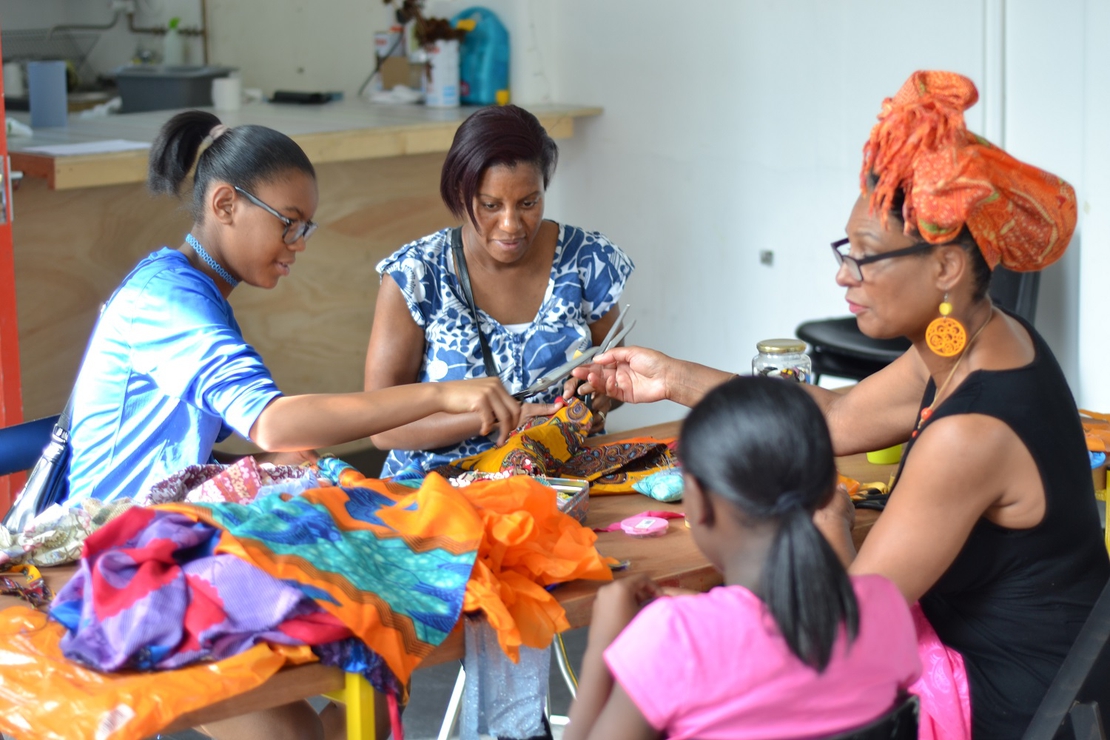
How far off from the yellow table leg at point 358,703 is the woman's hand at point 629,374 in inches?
46.2

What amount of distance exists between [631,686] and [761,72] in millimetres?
4053

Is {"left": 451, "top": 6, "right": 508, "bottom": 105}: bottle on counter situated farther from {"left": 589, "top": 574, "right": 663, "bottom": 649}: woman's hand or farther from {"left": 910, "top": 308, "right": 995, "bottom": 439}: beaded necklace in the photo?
{"left": 589, "top": 574, "right": 663, "bottom": 649}: woman's hand

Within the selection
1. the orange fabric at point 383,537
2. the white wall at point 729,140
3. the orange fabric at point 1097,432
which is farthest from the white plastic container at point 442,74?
the orange fabric at point 383,537

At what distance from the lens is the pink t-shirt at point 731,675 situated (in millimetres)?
1467

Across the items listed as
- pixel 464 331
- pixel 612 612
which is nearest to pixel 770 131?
pixel 464 331

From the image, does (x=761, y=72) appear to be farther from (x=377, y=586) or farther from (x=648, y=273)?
(x=377, y=586)

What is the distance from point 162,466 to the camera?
2523 millimetres

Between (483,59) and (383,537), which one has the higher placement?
(483,59)

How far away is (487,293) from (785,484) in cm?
180

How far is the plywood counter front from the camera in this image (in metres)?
4.59

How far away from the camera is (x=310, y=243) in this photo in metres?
5.37

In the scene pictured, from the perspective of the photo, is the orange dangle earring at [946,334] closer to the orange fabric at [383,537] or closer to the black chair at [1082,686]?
the black chair at [1082,686]

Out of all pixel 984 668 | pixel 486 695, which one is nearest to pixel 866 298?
pixel 984 668

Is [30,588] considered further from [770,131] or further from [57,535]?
[770,131]
